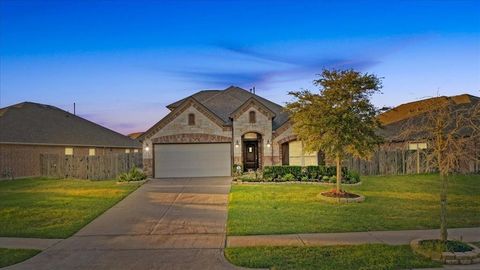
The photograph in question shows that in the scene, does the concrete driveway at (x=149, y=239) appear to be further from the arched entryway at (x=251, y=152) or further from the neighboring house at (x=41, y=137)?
the neighboring house at (x=41, y=137)

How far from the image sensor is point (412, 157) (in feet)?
77.5

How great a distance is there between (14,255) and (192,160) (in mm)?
17175

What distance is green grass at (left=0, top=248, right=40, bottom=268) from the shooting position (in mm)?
7449

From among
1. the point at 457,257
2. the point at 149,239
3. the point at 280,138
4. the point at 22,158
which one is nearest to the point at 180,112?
the point at 280,138

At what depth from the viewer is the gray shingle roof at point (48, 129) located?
26375mm

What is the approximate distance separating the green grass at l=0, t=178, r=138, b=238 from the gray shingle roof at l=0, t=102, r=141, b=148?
665cm

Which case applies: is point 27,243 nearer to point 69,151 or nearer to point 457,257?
point 457,257

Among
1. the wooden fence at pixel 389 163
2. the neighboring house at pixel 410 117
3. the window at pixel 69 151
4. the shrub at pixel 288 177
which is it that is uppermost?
the neighboring house at pixel 410 117

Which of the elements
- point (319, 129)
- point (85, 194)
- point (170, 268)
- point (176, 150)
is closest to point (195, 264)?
point (170, 268)

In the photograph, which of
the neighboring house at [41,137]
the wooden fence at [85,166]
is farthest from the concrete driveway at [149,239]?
the neighboring house at [41,137]

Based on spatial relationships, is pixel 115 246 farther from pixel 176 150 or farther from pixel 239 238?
pixel 176 150

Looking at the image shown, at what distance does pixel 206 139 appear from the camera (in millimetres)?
24672

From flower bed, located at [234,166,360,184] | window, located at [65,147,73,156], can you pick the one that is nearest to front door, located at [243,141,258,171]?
flower bed, located at [234,166,360,184]

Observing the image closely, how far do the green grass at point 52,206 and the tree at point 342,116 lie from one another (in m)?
8.41
